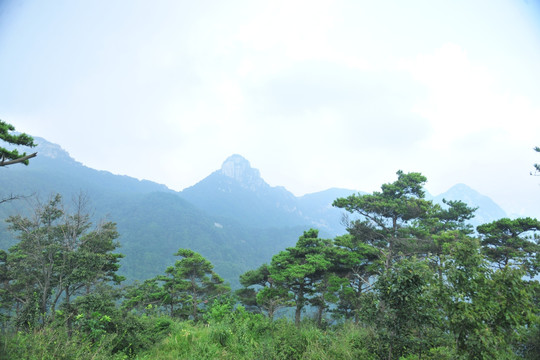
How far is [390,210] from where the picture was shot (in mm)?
15062

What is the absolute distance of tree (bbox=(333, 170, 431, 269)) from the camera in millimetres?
14320

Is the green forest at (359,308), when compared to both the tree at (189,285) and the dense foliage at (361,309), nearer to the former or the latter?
the dense foliage at (361,309)

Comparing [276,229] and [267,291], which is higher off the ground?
[267,291]

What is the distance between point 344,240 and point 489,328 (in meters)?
14.4

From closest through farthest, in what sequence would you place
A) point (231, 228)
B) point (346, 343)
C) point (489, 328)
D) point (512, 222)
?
point (489, 328), point (346, 343), point (512, 222), point (231, 228)

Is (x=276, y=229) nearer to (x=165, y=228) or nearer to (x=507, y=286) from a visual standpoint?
(x=165, y=228)

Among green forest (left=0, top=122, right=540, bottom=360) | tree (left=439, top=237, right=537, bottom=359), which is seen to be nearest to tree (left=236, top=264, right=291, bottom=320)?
green forest (left=0, top=122, right=540, bottom=360)

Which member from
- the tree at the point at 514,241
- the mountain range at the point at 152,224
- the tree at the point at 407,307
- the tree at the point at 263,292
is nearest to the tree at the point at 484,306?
the tree at the point at 407,307

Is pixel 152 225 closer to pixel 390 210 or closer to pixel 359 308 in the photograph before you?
pixel 390 210

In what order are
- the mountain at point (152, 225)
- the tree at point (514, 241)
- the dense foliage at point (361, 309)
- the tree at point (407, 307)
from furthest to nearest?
the mountain at point (152, 225) < the tree at point (514, 241) < the tree at point (407, 307) < the dense foliage at point (361, 309)

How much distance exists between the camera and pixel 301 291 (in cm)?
1609

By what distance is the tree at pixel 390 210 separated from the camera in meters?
14.3

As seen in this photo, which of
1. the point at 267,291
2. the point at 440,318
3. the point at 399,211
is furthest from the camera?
the point at 267,291

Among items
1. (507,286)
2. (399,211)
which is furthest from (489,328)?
(399,211)
